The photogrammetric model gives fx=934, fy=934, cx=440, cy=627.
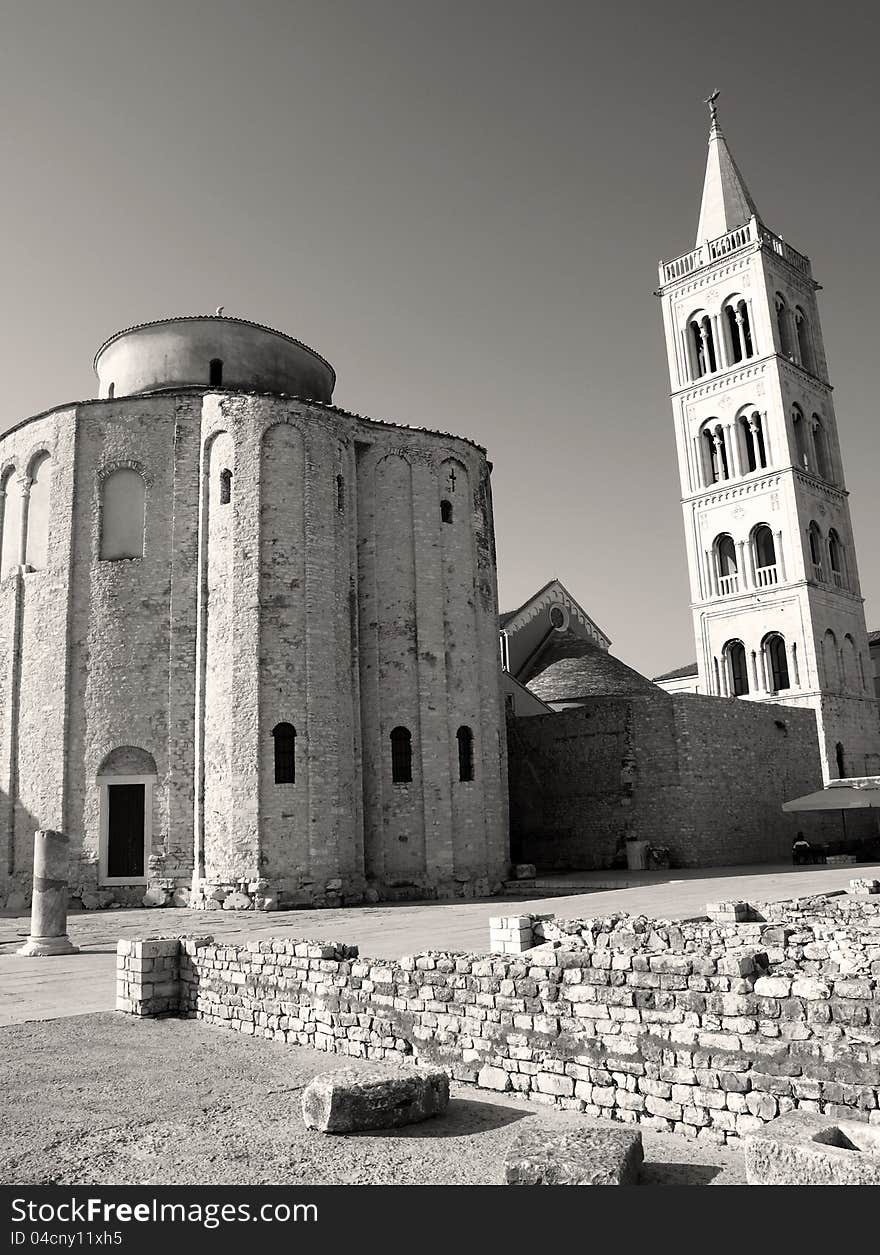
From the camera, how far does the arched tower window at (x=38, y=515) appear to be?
79.1ft

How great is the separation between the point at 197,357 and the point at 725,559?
25306 millimetres

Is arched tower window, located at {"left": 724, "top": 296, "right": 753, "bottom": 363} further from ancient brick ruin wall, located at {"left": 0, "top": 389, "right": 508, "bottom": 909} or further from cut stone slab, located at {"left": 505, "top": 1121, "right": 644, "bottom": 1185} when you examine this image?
cut stone slab, located at {"left": 505, "top": 1121, "right": 644, "bottom": 1185}

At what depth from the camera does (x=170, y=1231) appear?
4.09 metres

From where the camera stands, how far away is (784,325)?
4203 cm

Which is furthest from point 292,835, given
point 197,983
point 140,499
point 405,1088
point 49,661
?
point 405,1088

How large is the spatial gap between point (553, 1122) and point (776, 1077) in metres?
1.45

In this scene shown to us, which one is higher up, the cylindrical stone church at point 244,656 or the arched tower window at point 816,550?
the arched tower window at point 816,550

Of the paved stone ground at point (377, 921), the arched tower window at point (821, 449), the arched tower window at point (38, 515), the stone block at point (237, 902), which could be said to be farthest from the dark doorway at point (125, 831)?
the arched tower window at point (821, 449)

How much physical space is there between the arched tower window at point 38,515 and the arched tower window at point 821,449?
106 feet

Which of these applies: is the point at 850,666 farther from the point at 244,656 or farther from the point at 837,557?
the point at 244,656

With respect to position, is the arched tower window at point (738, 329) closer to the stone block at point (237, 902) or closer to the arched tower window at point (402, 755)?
the arched tower window at point (402, 755)

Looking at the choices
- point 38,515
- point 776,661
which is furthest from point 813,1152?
point 776,661

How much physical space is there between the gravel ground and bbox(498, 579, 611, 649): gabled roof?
2992 cm

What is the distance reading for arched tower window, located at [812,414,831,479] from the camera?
4191cm
